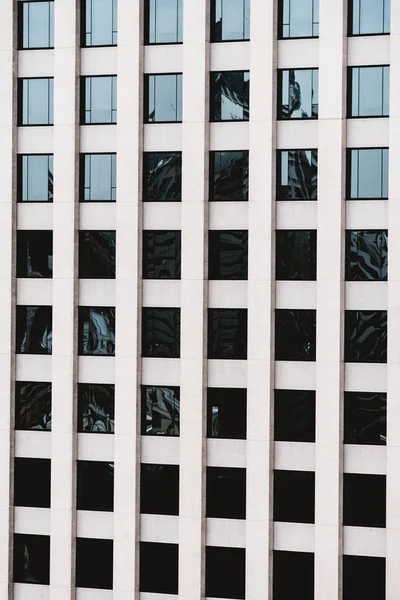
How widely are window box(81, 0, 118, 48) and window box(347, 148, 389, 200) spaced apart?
28.9 ft

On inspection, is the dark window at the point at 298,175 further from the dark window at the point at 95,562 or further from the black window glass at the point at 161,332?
the dark window at the point at 95,562

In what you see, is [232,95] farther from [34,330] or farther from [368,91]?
[34,330]

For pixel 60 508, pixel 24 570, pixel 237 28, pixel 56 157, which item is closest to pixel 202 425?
pixel 60 508

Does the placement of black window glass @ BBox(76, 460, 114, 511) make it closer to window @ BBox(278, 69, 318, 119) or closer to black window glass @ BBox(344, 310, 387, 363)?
black window glass @ BBox(344, 310, 387, 363)

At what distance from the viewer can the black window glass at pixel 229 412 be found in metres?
26.8

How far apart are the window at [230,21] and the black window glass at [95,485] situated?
47.7 ft

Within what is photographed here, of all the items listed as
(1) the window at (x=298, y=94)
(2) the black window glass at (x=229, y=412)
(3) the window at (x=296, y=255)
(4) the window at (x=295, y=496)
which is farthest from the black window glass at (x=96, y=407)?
(1) the window at (x=298, y=94)

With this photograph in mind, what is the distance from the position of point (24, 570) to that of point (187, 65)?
696 inches

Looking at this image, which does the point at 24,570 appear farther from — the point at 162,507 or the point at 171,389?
the point at 171,389

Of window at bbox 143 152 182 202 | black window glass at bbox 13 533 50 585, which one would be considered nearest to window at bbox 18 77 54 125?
window at bbox 143 152 182 202

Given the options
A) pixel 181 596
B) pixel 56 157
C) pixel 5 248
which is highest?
pixel 56 157

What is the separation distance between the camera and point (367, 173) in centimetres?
2616

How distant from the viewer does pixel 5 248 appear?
27.7 meters

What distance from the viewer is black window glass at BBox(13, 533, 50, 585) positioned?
2789cm
